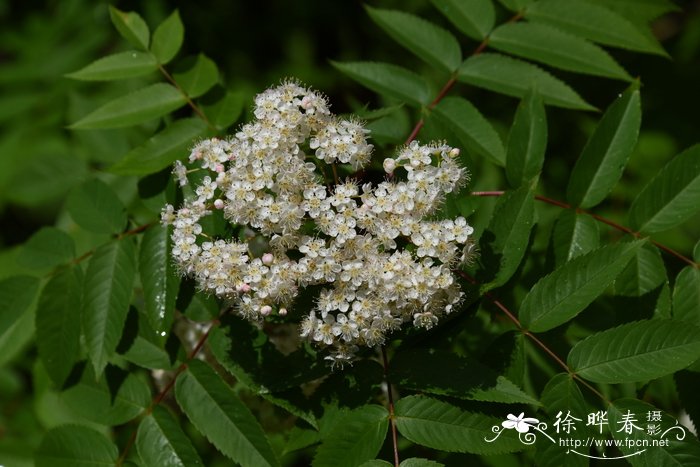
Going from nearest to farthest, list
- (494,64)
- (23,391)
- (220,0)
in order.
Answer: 1. (494,64)
2. (23,391)
3. (220,0)

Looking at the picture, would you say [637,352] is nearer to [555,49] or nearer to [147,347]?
[555,49]

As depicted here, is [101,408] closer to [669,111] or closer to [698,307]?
[698,307]

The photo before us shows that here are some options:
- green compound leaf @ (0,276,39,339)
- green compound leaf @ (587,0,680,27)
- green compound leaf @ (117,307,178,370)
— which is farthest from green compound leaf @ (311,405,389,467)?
green compound leaf @ (587,0,680,27)

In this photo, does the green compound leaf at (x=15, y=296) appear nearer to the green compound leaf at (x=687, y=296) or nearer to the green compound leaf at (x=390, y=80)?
the green compound leaf at (x=390, y=80)

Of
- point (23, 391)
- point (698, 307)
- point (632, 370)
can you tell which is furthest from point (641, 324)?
point (23, 391)

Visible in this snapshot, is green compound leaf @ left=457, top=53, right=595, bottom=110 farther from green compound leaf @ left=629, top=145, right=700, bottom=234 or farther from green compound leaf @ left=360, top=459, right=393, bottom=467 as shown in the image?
green compound leaf @ left=360, top=459, right=393, bottom=467

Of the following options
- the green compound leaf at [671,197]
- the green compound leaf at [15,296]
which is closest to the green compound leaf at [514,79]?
the green compound leaf at [671,197]

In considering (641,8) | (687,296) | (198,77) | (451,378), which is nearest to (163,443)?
(451,378)
